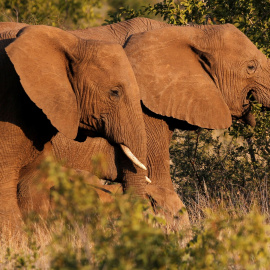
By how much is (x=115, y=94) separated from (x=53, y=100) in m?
Result: 0.56

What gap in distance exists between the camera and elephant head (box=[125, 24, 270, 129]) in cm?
825

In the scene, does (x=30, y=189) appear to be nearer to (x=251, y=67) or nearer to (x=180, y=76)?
(x=180, y=76)

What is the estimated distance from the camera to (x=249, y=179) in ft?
30.6

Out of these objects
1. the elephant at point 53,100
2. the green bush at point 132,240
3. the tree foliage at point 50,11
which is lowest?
the tree foliage at point 50,11

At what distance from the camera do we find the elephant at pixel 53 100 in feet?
20.2

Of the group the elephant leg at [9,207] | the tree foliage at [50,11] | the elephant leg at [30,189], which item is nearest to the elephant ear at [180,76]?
the elephant leg at [30,189]

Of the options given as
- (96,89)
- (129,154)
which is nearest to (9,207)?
(129,154)

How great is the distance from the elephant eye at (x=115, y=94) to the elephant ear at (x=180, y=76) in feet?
5.29

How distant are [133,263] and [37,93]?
2392 mm

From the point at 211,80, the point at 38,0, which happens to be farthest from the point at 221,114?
the point at 38,0

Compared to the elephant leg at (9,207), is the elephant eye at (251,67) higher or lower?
higher

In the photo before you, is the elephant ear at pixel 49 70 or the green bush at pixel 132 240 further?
the elephant ear at pixel 49 70

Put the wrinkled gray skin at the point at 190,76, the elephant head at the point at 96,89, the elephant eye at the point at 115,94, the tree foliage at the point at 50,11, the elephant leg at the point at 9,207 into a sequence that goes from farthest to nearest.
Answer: the tree foliage at the point at 50,11, the wrinkled gray skin at the point at 190,76, the elephant eye at the point at 115,94, the elephant head at the point at 96,89, the elephant leg at the point at 9,207

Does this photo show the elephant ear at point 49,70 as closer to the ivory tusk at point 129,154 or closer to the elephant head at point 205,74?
the ivory tusk at point 129,154
